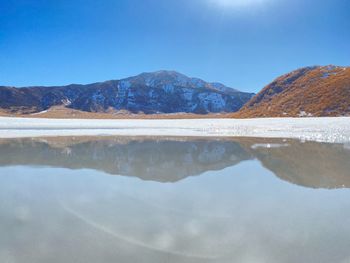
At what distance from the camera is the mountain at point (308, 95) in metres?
82.2

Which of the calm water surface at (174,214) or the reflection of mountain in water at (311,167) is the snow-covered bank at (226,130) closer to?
the reflection of mountain in water at (311,167)

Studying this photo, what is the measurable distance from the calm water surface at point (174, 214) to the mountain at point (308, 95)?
7716 centimetres

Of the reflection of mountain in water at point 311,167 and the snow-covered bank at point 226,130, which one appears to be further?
the snow-covered bank at point 226,130

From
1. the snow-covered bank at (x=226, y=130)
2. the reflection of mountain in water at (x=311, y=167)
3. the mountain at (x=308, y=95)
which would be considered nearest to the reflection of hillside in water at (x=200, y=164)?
the reflection of mountain in water at (x=311, y=167)

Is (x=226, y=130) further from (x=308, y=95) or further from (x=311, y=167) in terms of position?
(x=308, y=95)

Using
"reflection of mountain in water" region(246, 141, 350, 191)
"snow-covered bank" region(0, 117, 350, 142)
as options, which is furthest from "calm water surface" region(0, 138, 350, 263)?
"snow-covered bank" region(0, 117, 350, 142)

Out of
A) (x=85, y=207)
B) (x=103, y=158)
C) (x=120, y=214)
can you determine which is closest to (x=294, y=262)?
(x=120, y=214)

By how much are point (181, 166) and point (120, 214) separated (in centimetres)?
513

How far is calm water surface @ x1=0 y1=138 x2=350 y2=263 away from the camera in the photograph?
3957 mm

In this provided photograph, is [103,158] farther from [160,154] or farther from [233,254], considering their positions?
[233,254]

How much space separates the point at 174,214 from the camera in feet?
17.6

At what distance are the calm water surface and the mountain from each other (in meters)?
77.2

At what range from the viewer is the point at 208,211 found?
18.3 feet

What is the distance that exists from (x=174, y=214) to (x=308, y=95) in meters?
101
